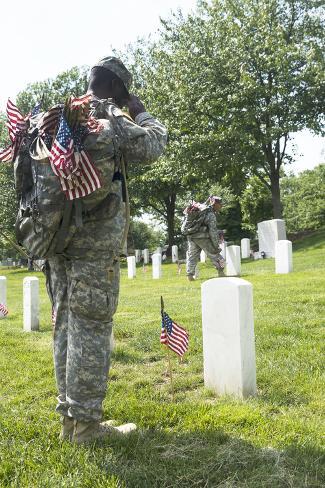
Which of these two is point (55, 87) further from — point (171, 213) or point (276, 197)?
point (276, 197)

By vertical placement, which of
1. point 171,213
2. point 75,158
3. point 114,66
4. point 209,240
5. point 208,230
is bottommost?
point 209,240

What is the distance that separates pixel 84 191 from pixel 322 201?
134 feet

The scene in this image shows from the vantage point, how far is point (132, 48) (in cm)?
3891

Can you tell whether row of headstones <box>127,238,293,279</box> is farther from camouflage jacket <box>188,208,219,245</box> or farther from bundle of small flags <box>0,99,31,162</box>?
bundle of small flags <box>0,99,31,162</box>

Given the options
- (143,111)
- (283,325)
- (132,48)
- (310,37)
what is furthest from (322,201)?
(143,111)

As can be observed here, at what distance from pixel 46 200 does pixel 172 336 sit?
1.98 metres

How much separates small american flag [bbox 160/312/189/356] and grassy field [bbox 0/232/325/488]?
338mm

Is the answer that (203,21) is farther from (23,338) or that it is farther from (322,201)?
(23,338)

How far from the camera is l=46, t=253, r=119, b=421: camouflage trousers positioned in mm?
2834

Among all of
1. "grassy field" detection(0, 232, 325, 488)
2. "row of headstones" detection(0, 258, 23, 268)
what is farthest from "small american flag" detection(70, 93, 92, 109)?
"row of headstones" detection(0, 258, 23, 268)

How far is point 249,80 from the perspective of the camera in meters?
23.7

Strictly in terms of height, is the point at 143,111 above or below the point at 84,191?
above

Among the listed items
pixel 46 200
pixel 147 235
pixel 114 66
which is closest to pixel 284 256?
pixel 114 66

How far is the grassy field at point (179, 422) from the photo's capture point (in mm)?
2547
